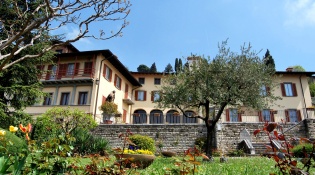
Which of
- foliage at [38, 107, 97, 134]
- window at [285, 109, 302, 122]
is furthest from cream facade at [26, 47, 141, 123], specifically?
window at [285, 109, 302, 122]

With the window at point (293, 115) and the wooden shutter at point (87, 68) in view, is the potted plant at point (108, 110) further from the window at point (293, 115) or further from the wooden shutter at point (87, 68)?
the window at point (293, 115)

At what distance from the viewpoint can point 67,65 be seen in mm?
26719

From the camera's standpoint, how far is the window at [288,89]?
29.7 meters

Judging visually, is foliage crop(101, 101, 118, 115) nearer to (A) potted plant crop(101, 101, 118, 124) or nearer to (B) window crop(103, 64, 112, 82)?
(A) potted plant crop(101, 101, 118, 124)

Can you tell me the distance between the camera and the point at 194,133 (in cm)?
1878

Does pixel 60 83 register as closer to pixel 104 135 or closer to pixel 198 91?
pixel 104 135

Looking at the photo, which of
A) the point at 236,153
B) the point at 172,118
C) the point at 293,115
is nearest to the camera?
the point at 236,153

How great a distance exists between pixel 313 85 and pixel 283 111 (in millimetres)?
21539

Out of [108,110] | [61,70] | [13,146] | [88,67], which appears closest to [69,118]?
[108,110]

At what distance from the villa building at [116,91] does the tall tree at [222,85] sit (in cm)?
→ 886

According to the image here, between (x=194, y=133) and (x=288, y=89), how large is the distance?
679 inches

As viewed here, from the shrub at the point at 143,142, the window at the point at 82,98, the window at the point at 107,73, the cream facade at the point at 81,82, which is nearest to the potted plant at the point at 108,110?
the cream facade at the point at 81,82

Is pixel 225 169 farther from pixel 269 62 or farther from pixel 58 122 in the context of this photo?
pixel 269 62

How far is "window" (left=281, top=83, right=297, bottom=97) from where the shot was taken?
2969 centimetres
